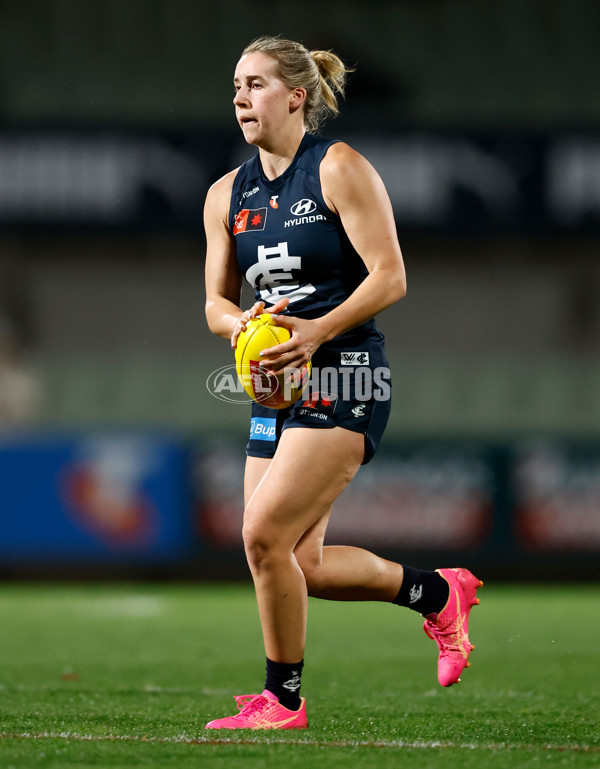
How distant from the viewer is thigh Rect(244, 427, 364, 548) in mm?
4160

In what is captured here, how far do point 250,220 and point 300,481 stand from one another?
3.15ft

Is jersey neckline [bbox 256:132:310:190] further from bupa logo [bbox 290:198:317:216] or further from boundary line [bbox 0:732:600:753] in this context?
boundary line [bbox 0:732:600:753]

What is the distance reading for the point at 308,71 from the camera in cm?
452

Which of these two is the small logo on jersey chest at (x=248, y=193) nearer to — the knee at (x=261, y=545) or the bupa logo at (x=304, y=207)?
the bupa logo at (x=304, y=207)

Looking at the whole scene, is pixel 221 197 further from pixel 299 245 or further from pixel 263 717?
pixel 263 717

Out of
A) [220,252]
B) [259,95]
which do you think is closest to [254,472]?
[220,252]

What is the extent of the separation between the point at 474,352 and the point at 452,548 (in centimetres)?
472

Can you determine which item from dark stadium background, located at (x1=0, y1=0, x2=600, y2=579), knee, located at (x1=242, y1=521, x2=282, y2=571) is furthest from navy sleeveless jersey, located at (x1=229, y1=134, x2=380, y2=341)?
dark stadium background, located at (x1=0, y1=0, x2=600, y2=579)

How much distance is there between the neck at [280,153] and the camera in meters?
4.48

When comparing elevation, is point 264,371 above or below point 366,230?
below

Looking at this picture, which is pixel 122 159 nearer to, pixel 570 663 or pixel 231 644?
pixel 231 644

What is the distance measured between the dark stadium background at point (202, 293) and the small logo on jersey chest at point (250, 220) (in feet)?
22.6

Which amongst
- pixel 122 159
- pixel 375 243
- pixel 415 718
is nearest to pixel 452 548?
pixel 122 159

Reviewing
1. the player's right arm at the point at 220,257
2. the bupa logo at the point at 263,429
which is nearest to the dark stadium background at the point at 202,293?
the player's right arm at the point at 220,257
